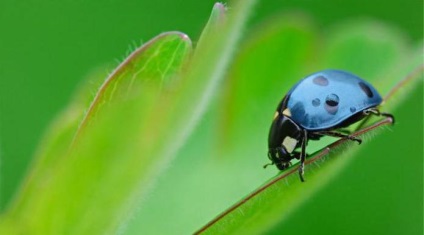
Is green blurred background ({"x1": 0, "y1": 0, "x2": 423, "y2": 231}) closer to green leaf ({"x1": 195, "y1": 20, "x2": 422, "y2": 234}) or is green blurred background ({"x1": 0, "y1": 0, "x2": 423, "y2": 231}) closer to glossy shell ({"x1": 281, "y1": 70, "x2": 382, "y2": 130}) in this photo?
glossy shell ({"x1": 281, "y1": 70, "x2": 382, "y2": 130})

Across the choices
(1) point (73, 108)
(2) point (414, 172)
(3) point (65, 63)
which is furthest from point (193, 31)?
(1) point (73, 108)

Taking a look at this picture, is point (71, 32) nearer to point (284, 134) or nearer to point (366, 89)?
point (284, 134)

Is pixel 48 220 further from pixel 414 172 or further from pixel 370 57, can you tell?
pixel 414 172

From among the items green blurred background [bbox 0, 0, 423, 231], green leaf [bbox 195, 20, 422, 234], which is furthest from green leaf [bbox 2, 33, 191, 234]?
green blurred background [bbox 0, 0, 423, 231]

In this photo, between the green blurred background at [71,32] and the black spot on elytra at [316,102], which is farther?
the green blurred background at [71,32]

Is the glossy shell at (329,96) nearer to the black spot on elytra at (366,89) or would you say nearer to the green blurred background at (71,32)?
the black spot on elytra at (366,89)

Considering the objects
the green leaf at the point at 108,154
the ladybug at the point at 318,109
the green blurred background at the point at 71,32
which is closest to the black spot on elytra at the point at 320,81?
the ladybug at the point at 318,109

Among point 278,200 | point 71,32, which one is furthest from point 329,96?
point 71,32
